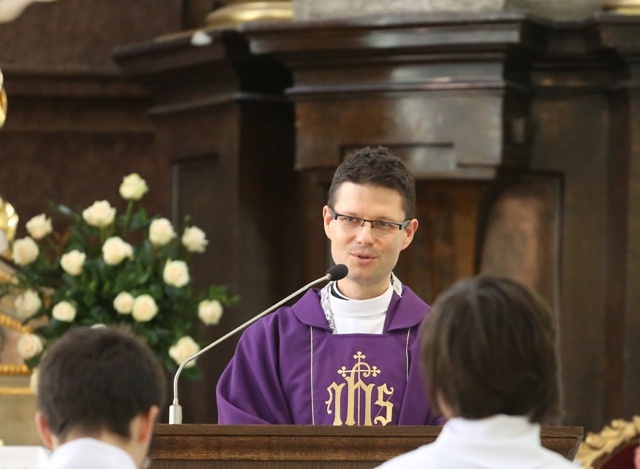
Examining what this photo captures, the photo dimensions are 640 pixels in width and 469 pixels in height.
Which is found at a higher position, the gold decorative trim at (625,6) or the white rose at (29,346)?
the gold decorative trim at (625,6)

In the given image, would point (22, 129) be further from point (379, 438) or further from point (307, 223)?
point (379, 438)

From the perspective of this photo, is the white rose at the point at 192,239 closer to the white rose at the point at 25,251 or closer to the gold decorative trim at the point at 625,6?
the white rose at the point at 25,251

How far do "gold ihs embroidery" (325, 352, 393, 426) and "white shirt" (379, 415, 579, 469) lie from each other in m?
1.80

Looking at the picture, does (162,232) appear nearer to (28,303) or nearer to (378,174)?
(28,303)

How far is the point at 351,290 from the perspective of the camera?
449 cm

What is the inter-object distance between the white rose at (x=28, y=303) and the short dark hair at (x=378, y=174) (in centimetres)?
173

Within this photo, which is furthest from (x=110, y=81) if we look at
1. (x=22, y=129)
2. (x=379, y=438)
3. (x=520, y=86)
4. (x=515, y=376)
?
(x=515, y=376)

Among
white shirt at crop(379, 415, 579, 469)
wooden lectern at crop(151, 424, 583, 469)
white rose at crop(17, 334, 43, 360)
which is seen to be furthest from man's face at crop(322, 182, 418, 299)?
white shirt at crop(379, 415, 579, 469)

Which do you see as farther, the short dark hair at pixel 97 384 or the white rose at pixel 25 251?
the white rose at pixel 25 251

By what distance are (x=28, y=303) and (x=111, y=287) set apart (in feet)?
1.06

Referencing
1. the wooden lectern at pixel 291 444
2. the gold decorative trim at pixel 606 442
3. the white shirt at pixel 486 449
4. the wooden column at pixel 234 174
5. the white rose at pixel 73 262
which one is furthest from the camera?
the wooden column at pixel 234 174

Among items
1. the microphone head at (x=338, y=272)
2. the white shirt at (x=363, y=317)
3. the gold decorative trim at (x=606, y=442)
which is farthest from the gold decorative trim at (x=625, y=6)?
the microphone head at (x=338, y=272)

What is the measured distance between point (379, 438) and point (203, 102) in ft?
10.1

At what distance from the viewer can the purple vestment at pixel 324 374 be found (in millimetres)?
4363
